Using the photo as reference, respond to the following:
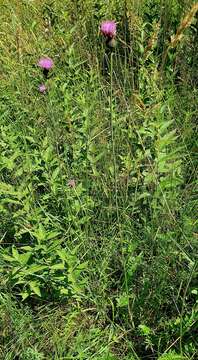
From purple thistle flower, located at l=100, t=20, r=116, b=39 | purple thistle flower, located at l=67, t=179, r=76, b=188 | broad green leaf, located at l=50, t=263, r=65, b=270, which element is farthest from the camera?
purple thistle flower, located at l=67, t=179, r=76, b=188

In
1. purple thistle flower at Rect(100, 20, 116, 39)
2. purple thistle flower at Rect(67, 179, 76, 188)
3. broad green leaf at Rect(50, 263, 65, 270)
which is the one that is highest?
purple thistle flower at Rect(100, 20, 116, 39)

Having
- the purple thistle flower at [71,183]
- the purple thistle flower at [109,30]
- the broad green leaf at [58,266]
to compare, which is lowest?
the broad green leaf at [58,266]

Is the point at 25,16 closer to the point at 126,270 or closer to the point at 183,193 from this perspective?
the point at 183,193

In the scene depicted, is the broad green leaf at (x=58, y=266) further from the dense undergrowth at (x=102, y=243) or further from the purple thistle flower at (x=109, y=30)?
the purple thistle flower at (x=109, y=30)

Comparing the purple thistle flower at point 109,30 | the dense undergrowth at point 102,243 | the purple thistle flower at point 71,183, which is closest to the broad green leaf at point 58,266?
the dense undergrowth at point 102,243

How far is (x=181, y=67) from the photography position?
→ 2930mm

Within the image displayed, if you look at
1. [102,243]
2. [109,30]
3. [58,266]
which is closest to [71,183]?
[102,243]

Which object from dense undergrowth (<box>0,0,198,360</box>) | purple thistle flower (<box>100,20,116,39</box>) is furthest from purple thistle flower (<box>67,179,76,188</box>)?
purple thistle flower (<box>100,20,116,39</box>)

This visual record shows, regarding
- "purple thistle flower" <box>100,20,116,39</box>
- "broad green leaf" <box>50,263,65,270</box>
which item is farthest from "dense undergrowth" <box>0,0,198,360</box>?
"purple thistle flower" <box>100,20,116,39</box>

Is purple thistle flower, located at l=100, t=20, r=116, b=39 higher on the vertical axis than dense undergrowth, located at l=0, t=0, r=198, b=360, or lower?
higher

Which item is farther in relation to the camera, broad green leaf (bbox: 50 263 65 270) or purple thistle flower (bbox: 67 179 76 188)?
purple thistle flower (bbox: 67 179 76 188)

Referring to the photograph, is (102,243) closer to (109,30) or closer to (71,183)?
(71,183)

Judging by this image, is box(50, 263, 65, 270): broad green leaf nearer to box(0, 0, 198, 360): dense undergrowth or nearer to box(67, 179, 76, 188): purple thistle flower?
box(0, 0, 198, 360): dense undergrowth

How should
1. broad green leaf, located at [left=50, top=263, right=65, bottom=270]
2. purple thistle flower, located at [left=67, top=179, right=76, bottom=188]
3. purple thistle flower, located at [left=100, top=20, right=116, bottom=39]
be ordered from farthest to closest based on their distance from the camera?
1. purple thistle flower, located at [left=67, top=179, right=76, bottom=188]
2. broad green leaf, located at [left=50, top=263, right=65, bottom=270]
3. purple thistle flower, located at [left=100, top=20, right=116, bottom=39]
